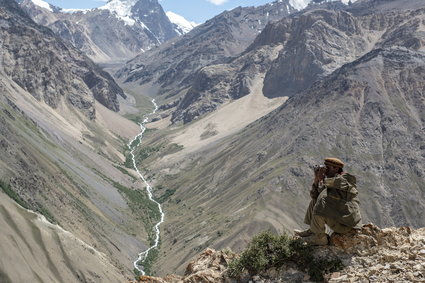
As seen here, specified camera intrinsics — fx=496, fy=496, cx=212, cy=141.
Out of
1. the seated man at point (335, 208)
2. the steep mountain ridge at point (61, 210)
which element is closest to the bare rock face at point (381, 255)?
the seated man at point (335, 208)

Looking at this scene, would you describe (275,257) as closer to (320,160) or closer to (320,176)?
(320,176)

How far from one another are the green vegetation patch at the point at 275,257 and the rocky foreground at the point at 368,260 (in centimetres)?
23

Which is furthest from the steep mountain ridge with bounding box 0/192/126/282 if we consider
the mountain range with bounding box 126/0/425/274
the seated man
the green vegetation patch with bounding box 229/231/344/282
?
the seated man

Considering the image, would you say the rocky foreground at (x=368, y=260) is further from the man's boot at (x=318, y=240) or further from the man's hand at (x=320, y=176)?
the man's hand at (x=320, y=176)

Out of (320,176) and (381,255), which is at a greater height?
(320,176)

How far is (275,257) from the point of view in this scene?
2134 centimetres

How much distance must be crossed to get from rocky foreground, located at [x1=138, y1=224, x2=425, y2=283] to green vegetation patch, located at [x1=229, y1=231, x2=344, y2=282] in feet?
0.75

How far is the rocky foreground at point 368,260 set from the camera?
60.6 ft

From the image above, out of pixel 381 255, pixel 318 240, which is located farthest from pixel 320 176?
pixel 381 255

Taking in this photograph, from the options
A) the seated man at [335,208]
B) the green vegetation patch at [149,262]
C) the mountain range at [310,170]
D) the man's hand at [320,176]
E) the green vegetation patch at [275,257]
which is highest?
the man's hand at [320,176]

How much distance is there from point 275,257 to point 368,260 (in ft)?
12.7

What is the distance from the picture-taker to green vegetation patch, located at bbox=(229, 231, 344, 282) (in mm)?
20578

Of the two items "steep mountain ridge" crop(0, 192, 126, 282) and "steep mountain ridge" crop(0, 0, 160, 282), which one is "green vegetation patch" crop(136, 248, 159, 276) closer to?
"steep mountain ridge" crop(0, 0, 160, 282)

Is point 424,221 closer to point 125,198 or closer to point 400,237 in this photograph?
point 125,198
